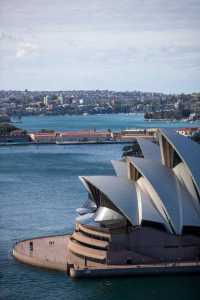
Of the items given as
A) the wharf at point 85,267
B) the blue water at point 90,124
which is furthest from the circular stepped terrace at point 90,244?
the blue water at point 90,124

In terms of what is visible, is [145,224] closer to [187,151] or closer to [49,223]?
[187,151]

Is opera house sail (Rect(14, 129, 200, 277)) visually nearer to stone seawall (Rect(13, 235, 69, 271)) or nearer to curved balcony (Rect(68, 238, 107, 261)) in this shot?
curved balcony (Rect(68, 238, 107, 261))

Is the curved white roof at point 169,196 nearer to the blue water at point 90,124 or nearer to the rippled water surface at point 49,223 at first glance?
the rippled water surface at point 49,223

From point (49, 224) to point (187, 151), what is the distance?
660 cm

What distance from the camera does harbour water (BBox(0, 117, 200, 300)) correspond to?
21453 millimetres

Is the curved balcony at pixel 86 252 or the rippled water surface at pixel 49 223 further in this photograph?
the curved balcony at pixel 86 252

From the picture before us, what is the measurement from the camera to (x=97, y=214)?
24.7 metres

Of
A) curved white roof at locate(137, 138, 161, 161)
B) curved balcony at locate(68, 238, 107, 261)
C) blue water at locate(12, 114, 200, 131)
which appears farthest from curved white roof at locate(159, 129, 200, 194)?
blue water at locate(12, 114, 200, 131)

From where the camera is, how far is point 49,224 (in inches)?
1147

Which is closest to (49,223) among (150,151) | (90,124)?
(150,151)

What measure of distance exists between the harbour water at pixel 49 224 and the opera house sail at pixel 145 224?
29.9 inches

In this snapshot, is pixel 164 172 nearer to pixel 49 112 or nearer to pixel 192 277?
pixel 192 277

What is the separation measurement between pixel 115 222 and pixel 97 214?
752mm

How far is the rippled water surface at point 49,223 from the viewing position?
21.5m
